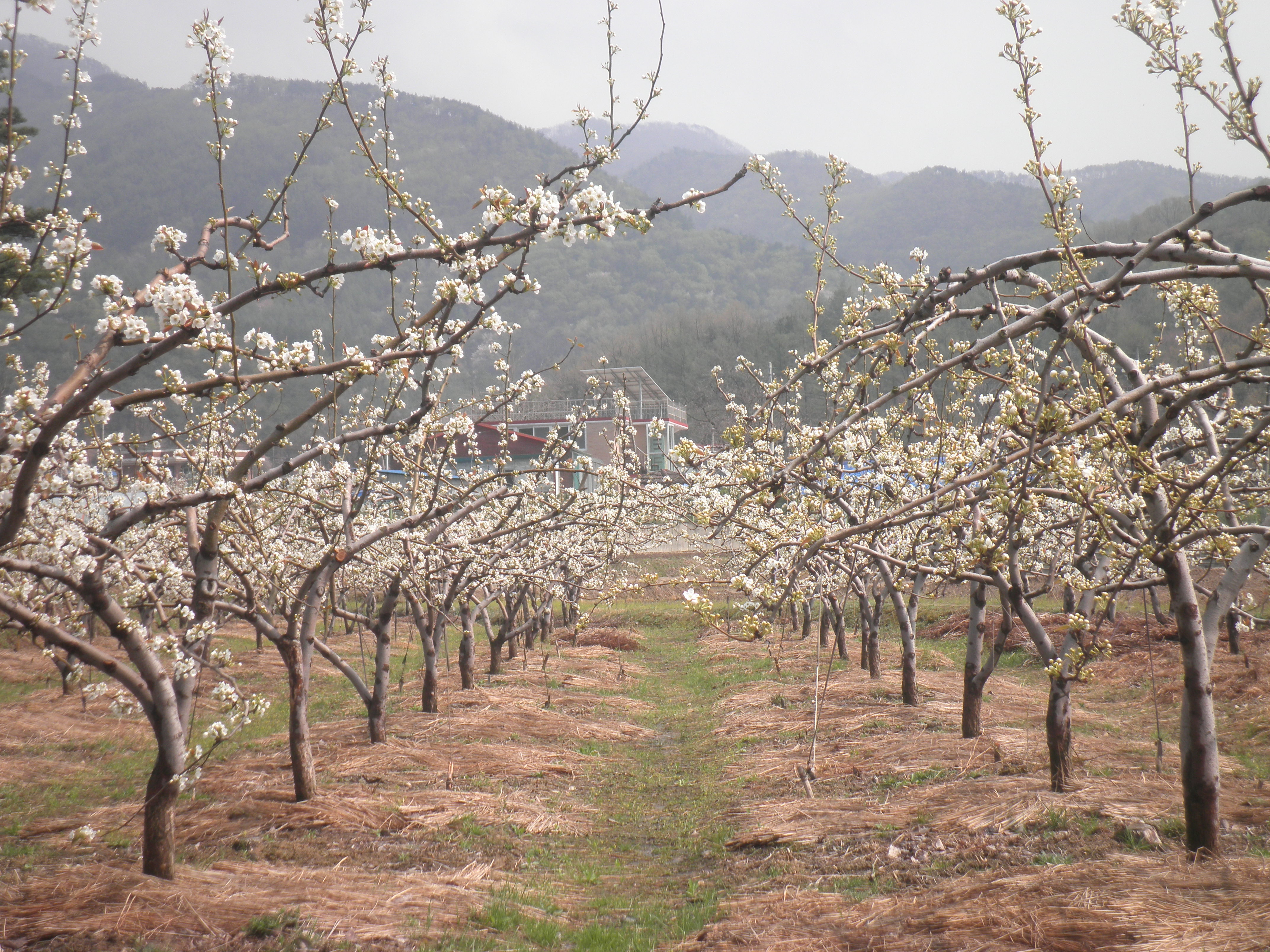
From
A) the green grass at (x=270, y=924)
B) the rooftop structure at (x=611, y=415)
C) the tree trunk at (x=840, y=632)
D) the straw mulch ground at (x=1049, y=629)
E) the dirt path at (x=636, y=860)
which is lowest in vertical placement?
the straw mulch ground at (x=1049, y=629)

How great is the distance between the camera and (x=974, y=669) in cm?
888

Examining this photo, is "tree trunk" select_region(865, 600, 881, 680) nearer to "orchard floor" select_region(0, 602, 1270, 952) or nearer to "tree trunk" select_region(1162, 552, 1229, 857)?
"orchard floor" select_region(0, 602, 1270, 952)

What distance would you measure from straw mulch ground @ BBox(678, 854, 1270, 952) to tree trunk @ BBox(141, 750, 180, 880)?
10.6 ft

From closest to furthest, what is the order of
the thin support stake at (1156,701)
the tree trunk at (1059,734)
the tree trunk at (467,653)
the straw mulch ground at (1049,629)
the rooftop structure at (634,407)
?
the thin support stake at (1156,701), the tree trunk at (1059,734), the tree trunk at (467,653), the straw mulch ground at (1049,629), the rooftop structure at (634,407)

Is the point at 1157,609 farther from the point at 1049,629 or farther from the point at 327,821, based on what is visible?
the point at 1049,629

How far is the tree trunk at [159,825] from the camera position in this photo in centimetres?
495

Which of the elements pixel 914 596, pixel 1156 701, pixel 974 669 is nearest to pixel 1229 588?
pixel 1156 701

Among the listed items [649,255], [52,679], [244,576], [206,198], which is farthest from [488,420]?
[649,255]

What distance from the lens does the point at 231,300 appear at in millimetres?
3475

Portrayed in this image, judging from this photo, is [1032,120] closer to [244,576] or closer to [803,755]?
[244,576]

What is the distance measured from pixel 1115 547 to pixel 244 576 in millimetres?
5490

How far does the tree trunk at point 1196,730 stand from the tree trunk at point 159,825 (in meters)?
5.94

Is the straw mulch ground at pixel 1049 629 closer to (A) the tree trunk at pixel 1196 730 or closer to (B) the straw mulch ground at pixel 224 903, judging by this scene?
(A) the tree trunk at pixel 1196 730

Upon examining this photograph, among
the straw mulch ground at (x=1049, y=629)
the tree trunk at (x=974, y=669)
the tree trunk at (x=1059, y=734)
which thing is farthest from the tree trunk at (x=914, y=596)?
the straw mulch ground at (x=1049, y=629)
